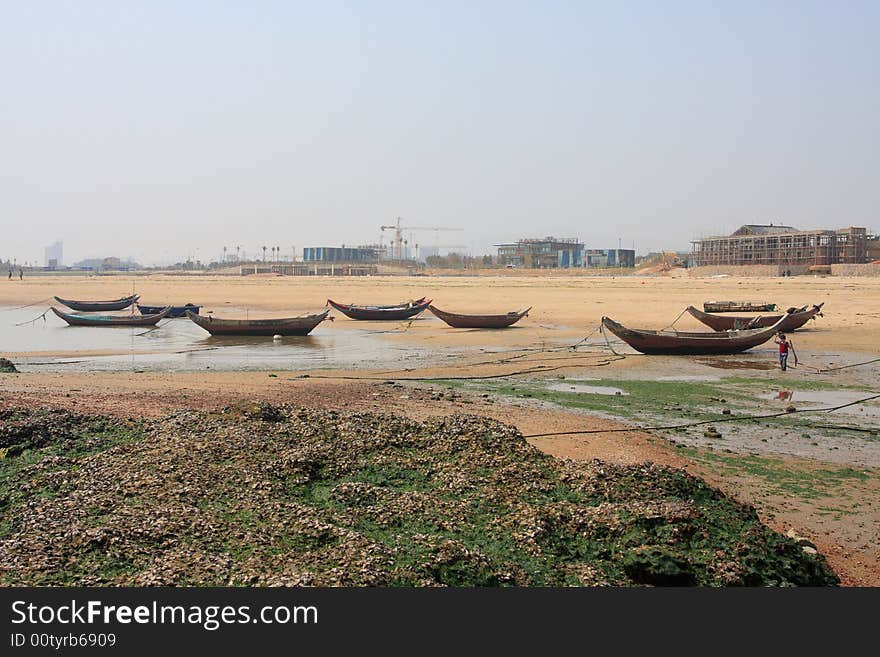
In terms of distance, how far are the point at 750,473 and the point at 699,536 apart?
4252 mm

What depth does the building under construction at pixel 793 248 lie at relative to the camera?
9088cm

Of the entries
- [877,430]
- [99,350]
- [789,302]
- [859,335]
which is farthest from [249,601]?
[789,302]

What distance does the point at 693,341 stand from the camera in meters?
26.6

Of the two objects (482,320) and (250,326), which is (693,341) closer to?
(482,320)

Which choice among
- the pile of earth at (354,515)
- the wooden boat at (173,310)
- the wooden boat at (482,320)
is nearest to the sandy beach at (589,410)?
the wooden boat at (482,320)

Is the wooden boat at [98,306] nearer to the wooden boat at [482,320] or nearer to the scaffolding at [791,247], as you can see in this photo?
the wooden boat at [482,320]

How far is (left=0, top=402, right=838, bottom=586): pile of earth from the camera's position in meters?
7.16

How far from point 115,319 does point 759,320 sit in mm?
28804

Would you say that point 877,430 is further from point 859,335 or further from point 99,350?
point 99,350

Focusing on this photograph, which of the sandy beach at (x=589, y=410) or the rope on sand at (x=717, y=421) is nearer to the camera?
the sandy beach at (x=589, y=410)

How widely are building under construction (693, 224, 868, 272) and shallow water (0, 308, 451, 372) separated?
215 ft

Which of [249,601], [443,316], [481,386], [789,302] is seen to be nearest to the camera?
[249,601]

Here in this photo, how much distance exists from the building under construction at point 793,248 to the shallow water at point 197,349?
215 ft

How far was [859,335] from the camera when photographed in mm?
31469
